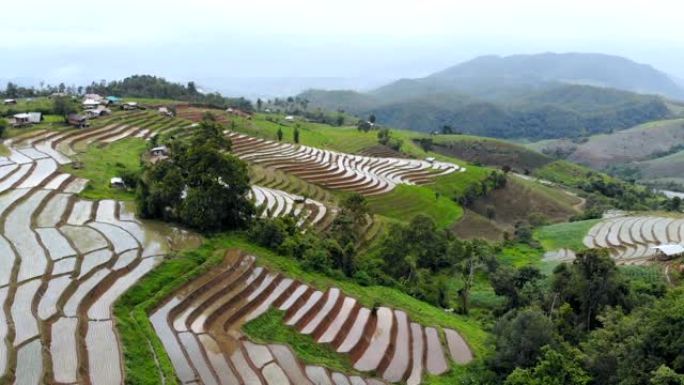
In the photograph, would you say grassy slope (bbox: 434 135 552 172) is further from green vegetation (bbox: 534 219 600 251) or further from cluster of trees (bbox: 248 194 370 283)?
cluster of trees (bbox: 248 194 370 283)

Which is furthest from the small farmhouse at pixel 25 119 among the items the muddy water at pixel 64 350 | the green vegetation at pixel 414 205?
the muddy water at pixel 64 350

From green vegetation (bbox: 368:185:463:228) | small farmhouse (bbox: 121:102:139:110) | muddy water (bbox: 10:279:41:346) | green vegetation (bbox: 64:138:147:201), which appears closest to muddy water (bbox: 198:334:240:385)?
muddy water (bbox: 10:279:41:346)

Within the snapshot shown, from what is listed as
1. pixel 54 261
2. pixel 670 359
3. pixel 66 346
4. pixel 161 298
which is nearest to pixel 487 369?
pixel 670 359

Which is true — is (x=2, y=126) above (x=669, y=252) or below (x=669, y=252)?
above

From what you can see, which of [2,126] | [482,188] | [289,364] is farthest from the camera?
[482,188]

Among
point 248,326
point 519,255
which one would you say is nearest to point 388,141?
point 519,255

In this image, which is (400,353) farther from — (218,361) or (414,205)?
(414,205)
